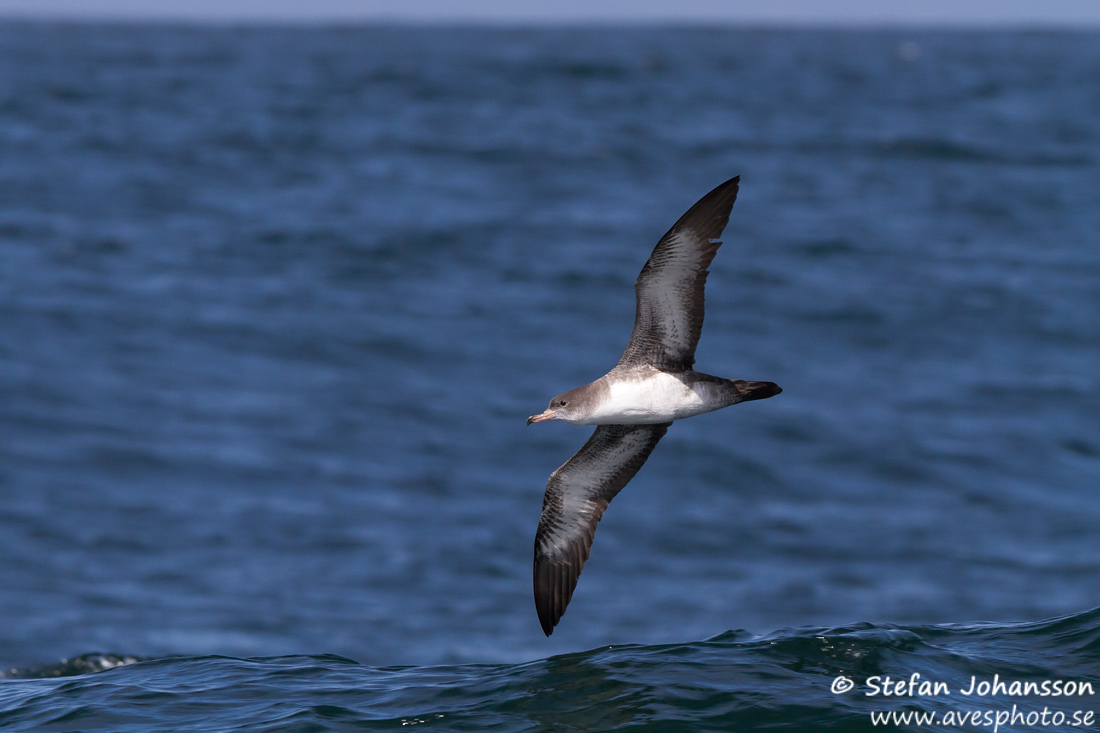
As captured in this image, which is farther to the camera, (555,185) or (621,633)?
(555,185)

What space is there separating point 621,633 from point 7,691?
28.4ft

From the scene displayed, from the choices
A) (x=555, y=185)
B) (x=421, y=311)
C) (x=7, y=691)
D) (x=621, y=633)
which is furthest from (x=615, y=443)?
(x=555, y=185)

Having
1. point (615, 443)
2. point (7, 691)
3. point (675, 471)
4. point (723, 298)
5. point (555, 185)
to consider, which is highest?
point (555, 185)

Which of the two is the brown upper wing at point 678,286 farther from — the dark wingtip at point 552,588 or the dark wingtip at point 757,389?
the dark wingtip at point 552,588

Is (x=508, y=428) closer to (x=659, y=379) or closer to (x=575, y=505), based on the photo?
(x=575, y=505)

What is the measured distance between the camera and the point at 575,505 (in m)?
9.89

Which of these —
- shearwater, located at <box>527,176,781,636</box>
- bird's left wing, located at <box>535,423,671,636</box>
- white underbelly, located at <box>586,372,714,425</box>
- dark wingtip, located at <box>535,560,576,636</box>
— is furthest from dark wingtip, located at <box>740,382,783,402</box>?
dark wingtip, located at <box>535,560,576,636</box>

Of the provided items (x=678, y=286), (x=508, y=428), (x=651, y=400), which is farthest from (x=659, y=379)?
(x=508, y=428)

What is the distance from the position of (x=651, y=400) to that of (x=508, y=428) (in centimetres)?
1392

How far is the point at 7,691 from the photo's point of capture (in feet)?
30.9

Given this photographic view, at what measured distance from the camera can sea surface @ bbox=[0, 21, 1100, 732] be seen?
9078 mm

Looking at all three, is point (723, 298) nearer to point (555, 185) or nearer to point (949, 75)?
point (555, 185)

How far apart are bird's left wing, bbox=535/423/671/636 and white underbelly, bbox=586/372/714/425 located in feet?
Answer: 3.00

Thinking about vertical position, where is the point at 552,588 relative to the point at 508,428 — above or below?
below
